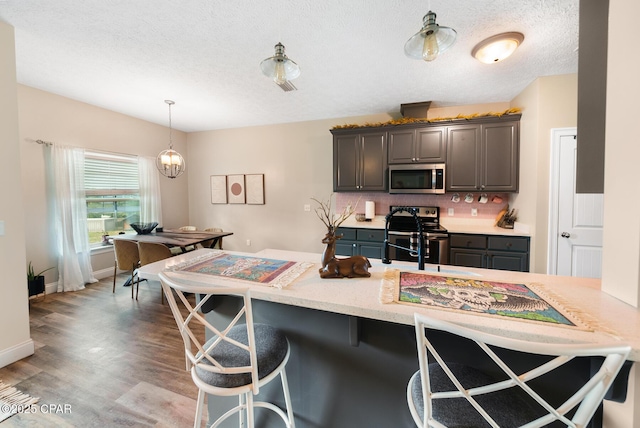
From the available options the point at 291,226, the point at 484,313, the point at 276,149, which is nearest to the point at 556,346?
the point at 484,313

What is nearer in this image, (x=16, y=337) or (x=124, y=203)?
(x=16, y=337)

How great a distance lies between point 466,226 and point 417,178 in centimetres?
95

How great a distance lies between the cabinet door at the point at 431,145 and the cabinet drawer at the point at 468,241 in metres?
1.07

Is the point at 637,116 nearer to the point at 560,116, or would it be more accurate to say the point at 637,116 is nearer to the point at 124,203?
the point at 560,116

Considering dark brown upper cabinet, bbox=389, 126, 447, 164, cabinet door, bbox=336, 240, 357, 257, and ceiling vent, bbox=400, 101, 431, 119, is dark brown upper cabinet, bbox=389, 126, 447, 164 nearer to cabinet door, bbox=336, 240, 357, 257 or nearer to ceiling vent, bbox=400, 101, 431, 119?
ceiling vent, bbox=400, 101, 431, 119

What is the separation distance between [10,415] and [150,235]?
249cm

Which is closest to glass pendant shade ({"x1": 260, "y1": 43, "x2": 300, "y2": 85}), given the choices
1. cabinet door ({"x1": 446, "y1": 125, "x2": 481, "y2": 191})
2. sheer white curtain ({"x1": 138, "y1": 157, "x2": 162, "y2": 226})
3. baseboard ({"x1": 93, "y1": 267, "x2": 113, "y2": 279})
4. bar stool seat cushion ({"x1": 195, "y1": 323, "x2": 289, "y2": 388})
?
bar stool seat cushion ({"x1": 195, "y1": 323, "x2": 289, "y2": 388})

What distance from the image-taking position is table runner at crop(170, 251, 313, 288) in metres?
1.19

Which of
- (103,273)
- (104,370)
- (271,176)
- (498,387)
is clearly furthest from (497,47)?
(103,273)

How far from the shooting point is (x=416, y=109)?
3586mm

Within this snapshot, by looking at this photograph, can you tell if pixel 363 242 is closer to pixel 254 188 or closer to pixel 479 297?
pixel 254 188

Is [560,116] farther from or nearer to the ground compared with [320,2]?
nearer to the ground

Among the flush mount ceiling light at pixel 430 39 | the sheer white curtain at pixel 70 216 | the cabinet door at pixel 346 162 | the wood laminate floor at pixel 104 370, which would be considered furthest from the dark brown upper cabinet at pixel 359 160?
the sheer white curtain at pixel 70 216

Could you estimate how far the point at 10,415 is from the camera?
5.10 feet
